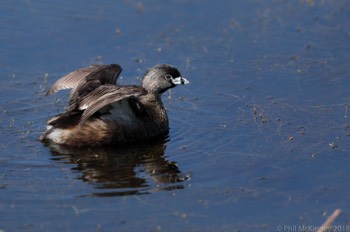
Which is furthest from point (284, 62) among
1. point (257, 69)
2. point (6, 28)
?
point (6, 28)

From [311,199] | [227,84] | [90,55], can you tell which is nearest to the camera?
[311,199]

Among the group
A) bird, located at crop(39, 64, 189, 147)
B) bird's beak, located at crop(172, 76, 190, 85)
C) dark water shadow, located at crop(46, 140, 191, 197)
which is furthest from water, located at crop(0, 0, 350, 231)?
bird's beak, located at crop(172, 76, 190, 85)

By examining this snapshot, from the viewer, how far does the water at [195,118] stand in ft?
28.7

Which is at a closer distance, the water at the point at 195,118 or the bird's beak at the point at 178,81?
the water at the point at 195,118

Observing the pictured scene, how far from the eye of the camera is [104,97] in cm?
1038

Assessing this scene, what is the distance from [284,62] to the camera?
13.6 meters

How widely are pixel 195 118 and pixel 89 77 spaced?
1.61m

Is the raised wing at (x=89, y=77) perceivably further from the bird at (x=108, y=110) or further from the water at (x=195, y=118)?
the water at (x=195, y=118)

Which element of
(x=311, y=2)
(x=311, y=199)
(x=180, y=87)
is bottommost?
(x=311, y=199)

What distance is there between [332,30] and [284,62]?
1.71 m

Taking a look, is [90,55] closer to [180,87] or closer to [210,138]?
[180,87]

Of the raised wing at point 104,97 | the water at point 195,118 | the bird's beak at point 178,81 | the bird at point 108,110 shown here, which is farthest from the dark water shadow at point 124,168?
the bird's beak at point 178,81

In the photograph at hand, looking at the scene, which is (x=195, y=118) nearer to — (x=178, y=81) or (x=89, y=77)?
(x=178, y=81)

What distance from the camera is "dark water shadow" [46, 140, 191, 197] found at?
939 cm
